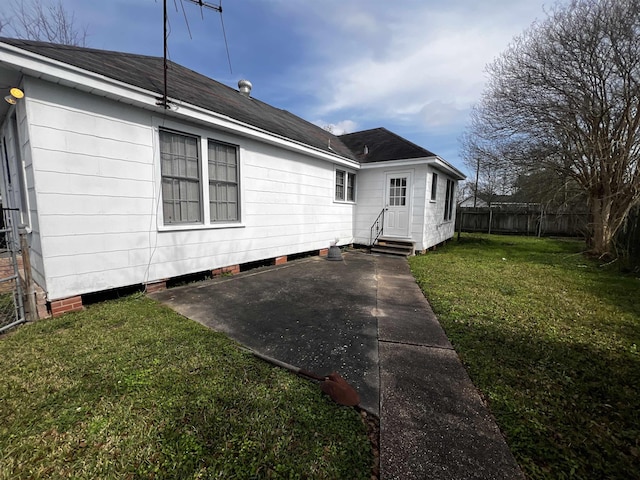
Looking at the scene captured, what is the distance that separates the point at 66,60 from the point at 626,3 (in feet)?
39.3

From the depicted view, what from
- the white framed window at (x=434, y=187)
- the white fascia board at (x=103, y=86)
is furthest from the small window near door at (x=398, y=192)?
the white fascia board at (x=103, y=86)

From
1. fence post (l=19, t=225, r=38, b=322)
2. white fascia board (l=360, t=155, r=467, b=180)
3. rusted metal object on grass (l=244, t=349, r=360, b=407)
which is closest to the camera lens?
rusted metal object on grass (l=244, t=349, r=360, b=407)

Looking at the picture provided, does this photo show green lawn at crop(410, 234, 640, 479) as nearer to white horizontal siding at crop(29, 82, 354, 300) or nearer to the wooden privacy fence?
white horizontal siding at crop(29, 82, 354, 300)

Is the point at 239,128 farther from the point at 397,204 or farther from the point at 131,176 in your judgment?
the point at 397,204

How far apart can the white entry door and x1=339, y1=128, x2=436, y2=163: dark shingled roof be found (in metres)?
0.69

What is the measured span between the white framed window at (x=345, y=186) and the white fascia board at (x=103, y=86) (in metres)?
3.93

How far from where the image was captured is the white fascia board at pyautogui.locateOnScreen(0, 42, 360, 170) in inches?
117

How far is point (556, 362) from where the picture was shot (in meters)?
2.48

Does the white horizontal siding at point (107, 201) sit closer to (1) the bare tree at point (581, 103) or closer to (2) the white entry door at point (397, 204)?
(2) the white entry door at point (397, 204)

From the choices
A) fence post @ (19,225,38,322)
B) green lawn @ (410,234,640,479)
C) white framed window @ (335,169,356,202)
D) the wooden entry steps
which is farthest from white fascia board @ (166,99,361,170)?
green lawn @ (410,234,640,479)

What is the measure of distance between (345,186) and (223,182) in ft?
16.5

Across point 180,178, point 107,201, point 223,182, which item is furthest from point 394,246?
point 107,201

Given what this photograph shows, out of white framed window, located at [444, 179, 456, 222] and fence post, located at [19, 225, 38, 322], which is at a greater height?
white framed window, located at [444, 179, 456, 222]

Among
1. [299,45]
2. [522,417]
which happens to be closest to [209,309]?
A: [522,417]
